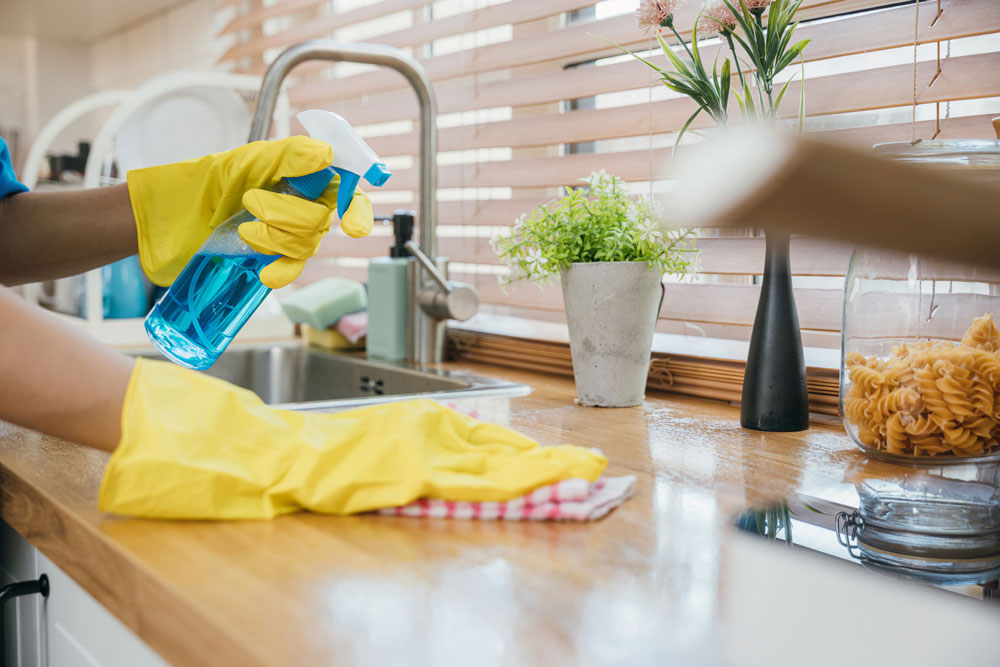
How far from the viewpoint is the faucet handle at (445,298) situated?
4.77ft

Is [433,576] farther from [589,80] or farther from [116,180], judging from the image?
[116,180]

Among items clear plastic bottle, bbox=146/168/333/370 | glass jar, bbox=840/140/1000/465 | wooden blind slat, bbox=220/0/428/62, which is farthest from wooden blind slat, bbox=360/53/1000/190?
wooden blind slat, bbox=220/0/428/62

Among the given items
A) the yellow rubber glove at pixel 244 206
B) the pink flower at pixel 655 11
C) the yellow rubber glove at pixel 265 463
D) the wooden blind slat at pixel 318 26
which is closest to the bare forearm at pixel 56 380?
the yellow rubber glove at pixel 265 463

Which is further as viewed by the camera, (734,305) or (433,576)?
(734,305)

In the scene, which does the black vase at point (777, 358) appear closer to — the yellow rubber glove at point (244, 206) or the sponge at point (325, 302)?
the yellow rubber glove at point (244, 206)

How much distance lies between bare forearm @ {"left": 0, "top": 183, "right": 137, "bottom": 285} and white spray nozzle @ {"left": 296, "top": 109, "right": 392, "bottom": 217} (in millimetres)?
296

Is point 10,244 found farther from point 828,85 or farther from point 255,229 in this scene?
point 828,85

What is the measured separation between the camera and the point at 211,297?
38.4 inches

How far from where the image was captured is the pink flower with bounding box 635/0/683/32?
0.97 meters

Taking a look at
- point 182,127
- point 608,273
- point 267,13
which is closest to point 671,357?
point 608,273

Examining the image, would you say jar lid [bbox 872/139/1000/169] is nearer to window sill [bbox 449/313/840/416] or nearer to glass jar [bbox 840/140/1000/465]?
glass jar [bbox 840/140/1000/465]

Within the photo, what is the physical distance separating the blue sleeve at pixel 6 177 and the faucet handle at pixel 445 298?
65 cm

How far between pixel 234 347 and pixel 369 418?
1.22m

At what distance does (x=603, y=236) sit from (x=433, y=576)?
0.64 m
